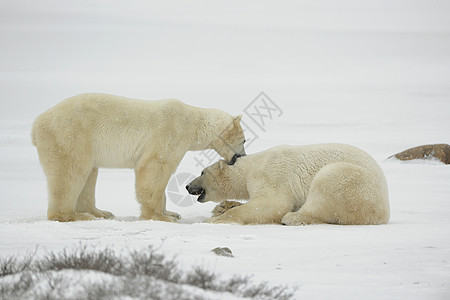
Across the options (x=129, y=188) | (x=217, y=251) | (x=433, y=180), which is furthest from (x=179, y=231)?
(x=433, y=180)

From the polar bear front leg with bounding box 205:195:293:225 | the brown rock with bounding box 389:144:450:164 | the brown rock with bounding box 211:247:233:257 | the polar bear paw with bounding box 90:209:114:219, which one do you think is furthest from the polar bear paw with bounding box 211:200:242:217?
the brown rock with bounding box 389:144:450:164

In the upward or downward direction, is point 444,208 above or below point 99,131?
below

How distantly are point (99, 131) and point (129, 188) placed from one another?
4031 millimetres

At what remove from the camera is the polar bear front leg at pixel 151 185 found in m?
6.54

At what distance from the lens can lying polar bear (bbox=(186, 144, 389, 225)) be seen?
612cm

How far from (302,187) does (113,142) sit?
2.25m

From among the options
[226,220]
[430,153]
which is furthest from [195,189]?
[430,153]

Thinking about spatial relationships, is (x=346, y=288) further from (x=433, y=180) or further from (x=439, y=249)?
(x=433, y=180)

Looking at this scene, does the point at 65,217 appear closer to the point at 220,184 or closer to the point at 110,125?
the point at 110,125

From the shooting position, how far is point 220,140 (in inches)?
283

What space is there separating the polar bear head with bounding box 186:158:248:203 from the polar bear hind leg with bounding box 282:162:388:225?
1.00 metres

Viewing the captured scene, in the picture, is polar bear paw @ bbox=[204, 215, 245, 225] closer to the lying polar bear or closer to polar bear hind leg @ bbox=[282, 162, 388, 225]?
the lying polar bear

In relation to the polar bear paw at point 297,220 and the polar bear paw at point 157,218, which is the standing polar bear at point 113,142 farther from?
the polar bear paw at point 297,220

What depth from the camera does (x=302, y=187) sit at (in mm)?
6645
